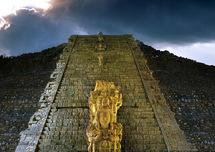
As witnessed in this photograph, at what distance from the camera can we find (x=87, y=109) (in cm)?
588

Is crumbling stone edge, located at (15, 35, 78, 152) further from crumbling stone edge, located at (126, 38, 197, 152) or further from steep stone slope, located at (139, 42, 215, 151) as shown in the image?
steep stone slope, located at (139, 42, 215, 151)

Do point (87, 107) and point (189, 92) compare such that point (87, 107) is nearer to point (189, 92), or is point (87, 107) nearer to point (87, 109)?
point (87, 109)

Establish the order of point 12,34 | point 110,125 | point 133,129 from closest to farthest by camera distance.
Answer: point 110,125, point 133,129, point 12,34

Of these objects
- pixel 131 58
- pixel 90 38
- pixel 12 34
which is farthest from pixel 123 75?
pixel 12 34

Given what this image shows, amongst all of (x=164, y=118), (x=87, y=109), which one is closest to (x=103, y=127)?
(x=87, y=109)

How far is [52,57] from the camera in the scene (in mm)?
11164

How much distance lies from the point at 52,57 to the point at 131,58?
220 inches

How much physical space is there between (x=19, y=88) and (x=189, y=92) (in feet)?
30.3

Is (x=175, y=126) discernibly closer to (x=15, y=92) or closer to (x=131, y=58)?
(x=131, y=58)

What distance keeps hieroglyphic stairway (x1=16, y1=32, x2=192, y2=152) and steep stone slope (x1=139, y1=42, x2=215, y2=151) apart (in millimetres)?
1829

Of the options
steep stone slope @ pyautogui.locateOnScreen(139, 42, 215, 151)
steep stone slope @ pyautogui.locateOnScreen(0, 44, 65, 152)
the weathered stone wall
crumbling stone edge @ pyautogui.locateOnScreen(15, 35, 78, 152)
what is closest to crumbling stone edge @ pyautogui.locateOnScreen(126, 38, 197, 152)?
the weathered stone wall

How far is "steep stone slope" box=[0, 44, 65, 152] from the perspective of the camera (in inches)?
285

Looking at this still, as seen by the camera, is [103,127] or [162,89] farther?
[162,89]

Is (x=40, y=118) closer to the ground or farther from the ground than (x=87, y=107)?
closer to the ground
